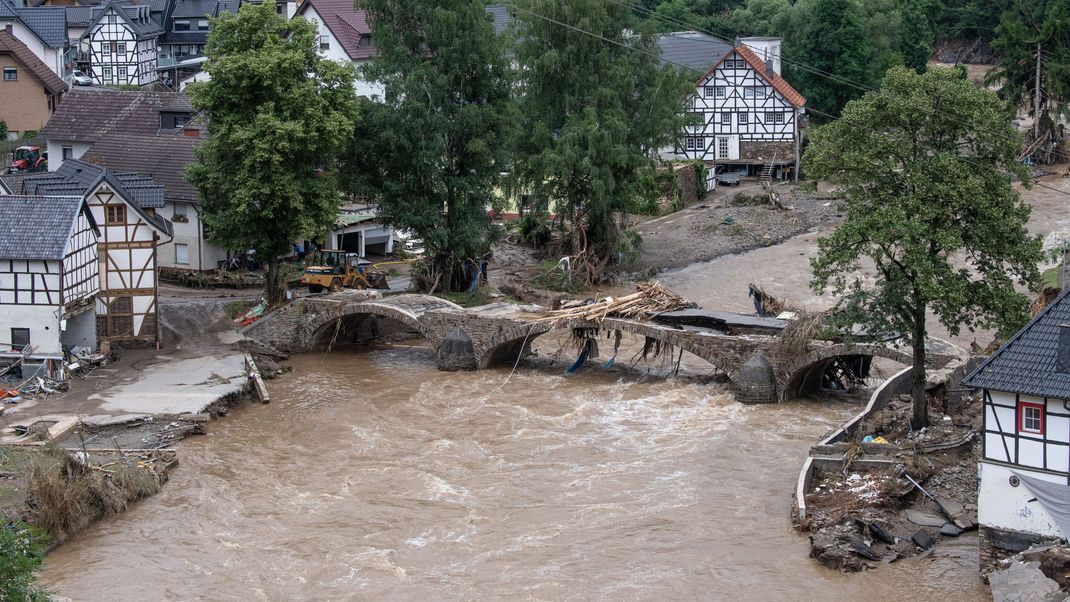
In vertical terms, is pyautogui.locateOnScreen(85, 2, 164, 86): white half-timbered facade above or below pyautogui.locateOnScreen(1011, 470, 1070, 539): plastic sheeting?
above

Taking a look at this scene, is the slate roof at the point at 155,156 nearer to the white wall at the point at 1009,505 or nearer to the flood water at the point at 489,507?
the flood water at the point at 489,507

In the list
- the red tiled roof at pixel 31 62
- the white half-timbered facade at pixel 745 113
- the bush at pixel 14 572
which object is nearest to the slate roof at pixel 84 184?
the bush at pixel 14 572

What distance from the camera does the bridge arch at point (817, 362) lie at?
37.5 metres

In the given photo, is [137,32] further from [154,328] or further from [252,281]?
[154,328]

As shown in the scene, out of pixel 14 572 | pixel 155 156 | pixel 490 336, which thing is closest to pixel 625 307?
pixel 490 336

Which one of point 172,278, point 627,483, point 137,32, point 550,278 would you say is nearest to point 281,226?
point 172,278

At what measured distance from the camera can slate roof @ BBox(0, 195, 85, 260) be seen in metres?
40.3

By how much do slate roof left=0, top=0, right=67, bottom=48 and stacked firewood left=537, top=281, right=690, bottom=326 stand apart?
54.4 meters

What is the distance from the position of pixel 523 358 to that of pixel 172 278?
51.7ft

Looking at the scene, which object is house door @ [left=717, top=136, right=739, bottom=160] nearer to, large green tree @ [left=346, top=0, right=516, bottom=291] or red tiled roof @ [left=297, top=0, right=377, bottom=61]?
red tiled roof @ [left=297, top=0, right=377, bottom=61]

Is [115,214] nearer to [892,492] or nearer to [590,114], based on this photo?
[590,114]

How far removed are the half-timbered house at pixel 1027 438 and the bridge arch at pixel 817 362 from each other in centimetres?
1067

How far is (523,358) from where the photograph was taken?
46562 mm

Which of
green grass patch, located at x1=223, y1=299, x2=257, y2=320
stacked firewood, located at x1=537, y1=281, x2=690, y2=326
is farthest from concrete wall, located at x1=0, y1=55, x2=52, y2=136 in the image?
stacked firewood, located at x1=537, y1=281, x2=690, y2=326
